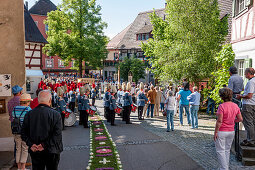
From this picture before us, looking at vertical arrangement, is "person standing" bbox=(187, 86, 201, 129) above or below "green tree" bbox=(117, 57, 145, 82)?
below

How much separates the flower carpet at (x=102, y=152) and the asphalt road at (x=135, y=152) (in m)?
0.16

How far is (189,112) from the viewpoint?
12328mm

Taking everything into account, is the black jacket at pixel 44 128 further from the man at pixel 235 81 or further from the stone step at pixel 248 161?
the man at pixel 235 81

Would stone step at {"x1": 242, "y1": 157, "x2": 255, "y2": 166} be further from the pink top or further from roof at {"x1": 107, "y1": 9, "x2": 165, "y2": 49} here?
roof at {"x1": 107, "y1": 9, "x2": 165, "y2": 49}

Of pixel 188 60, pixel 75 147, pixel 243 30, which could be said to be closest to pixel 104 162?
pixel 75 147

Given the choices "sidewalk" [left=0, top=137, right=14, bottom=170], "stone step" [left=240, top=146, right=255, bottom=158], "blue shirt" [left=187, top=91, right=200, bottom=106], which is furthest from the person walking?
"blue shirt" [left=187, top=91, right=200, bottom=106]

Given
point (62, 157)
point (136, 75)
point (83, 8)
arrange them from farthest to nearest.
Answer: point (136, 75) → point (83, 8) → point (62, 157)

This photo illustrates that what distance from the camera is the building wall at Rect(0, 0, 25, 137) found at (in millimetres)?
9484

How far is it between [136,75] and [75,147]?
2811 cm

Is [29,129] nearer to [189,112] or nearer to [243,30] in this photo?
[189,112]

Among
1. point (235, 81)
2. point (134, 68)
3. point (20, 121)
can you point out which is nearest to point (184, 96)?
point (235, 81)

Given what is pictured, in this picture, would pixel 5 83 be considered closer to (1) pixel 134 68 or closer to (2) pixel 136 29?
(1) pixel 134 68

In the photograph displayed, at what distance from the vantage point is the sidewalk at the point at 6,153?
255 inches

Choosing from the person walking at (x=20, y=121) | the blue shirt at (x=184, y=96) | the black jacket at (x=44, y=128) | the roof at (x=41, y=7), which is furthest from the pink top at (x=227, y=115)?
the roof at (x=41, y=7)
